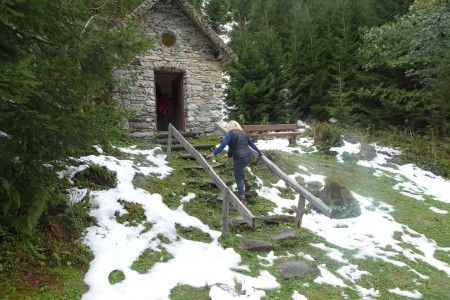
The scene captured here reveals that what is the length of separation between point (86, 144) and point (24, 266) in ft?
5.00

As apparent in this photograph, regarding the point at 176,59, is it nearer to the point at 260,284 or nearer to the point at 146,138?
the point at 146,138

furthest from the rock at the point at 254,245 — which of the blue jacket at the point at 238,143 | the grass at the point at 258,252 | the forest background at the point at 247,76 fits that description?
the forest background at the point at 247,76

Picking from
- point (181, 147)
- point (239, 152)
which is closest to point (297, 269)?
point (239, 152)

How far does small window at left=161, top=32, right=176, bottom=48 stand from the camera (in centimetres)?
1081

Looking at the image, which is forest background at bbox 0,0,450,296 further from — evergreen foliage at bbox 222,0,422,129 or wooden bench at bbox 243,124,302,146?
wooden bench at bbox 243,124,302,146

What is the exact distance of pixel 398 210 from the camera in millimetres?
7656

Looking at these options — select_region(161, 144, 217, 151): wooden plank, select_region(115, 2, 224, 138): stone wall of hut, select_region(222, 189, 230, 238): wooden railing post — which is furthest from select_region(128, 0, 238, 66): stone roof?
select_region(222, 189, 230, 238): wooden railing post

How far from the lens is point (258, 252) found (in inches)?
206

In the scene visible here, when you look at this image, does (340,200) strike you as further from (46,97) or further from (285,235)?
(46,97)

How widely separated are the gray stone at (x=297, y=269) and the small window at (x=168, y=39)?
8.25m

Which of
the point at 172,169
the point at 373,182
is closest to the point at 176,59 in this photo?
the point at 172,169

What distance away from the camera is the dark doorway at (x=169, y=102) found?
470 inches

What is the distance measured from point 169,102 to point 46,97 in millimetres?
11396

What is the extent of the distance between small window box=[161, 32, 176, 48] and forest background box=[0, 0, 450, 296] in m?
1.50
